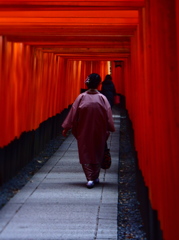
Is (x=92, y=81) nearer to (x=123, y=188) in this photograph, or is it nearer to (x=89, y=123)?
(x=89, y=123)

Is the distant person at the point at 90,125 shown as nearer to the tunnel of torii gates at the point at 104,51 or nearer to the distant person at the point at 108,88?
the tunnel of torii gates at the point at 104,51

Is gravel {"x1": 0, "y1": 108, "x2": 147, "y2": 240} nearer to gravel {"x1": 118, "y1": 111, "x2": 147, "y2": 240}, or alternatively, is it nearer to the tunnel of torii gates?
gravel {"x1": 118, "y1": 111, "x2": 147, "y2": 240}

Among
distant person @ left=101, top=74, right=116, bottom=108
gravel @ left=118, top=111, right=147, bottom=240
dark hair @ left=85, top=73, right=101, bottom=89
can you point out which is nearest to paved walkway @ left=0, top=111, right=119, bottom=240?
gravel @ left=118, top=111, right=147, bottom=240

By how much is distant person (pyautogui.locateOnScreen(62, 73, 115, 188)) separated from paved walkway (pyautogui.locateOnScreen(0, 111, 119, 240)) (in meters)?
0.44

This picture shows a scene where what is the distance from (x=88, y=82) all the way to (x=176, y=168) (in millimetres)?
4719

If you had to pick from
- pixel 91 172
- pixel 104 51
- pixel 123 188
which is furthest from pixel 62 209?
pixel 104 51

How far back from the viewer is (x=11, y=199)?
22.9 feet

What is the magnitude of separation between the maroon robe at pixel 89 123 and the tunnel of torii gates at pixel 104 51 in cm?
57

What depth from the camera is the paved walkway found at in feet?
17.4

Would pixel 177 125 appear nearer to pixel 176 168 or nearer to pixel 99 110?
pixel 176 168

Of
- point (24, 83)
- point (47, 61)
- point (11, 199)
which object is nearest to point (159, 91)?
point (11, 199)

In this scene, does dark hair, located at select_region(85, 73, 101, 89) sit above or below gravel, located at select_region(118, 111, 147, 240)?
above

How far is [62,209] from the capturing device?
21.0ft

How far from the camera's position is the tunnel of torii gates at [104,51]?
3541 mm
